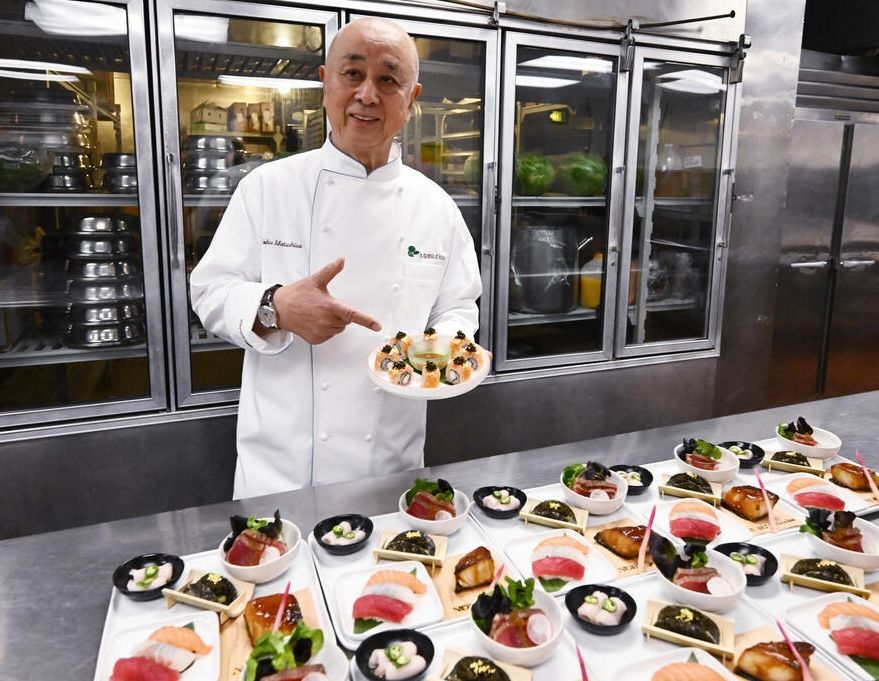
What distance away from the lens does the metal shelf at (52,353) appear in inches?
98.4

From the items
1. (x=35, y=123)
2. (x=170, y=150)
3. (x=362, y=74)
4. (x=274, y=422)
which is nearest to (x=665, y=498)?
(x=274, y=422)

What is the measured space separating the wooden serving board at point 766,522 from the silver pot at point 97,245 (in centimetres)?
230

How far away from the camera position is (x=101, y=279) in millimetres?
2578

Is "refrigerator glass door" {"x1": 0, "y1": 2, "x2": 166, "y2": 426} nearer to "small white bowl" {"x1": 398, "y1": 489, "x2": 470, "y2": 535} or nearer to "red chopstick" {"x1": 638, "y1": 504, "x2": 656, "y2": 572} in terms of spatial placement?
"small white bowl" {"x1": 398, "y1": 489, "x2": 470, "y2": 535}

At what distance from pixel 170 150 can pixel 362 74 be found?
3.45 feet

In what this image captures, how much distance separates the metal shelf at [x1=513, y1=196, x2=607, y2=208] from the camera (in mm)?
3227

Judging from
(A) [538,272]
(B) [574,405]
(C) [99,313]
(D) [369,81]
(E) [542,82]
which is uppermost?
(E) [542,82]

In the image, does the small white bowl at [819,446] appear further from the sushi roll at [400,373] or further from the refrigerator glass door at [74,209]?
the refrigerator glass door at [74,209]

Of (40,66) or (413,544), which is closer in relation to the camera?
(413,544)

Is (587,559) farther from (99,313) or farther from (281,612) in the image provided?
(99,313)

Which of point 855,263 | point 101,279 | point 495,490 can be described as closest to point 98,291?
point 101,279

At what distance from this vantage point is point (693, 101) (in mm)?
3598

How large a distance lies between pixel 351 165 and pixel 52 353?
1.46m

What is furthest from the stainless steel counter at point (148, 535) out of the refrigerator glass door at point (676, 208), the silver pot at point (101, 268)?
the refrigerator glass door at point (676, 208)
